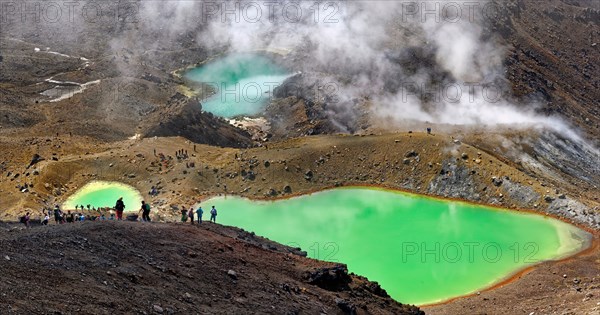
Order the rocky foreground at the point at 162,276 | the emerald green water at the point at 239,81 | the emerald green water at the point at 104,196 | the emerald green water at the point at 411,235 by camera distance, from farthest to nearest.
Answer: the emerald green water at the point at 239,81
the emerald green water at the point at 104,196
the emerald green water at the point at 411,235
the rocky foreground at the point at 162,276

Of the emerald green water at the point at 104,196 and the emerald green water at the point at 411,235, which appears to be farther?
the emerald green water at the point at 104,196

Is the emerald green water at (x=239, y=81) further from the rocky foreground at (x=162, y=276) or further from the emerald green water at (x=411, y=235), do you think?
the rocky foreground at (x=162, y=276)

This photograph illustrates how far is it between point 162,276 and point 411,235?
91.1 feet

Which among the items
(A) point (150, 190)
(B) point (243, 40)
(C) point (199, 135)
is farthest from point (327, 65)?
(A) point (150, 190)

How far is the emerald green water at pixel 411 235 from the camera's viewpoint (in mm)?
51219

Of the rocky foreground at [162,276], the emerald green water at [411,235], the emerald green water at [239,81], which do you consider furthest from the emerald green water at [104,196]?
the emerald green water at [239,81]

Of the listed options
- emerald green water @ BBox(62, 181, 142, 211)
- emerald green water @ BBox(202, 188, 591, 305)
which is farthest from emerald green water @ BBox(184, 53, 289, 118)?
emerald green water @ BBox(202, 188, 591, 305)

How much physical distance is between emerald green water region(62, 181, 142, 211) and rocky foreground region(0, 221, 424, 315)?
1998 centimetres

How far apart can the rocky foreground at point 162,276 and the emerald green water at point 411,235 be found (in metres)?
11.8

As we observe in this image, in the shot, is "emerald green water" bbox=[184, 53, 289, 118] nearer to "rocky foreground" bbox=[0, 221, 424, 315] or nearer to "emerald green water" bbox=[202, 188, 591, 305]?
"emerald green water" bbox=[202, 188, 591, 305]

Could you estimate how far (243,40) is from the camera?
5256 inches

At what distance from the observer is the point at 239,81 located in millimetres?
118375

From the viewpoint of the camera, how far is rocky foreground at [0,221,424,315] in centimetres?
2809

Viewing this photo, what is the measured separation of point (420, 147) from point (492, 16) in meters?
54.6
